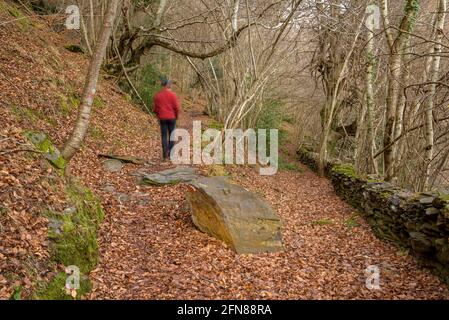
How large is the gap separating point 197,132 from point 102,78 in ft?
14.1

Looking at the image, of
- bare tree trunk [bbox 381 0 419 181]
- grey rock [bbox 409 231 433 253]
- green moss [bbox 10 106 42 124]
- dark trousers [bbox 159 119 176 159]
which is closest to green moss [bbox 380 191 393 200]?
bare tree trunk [bbox 381 0 419 181]

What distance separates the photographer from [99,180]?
7.75 meters

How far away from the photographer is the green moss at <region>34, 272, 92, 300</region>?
12.8ft

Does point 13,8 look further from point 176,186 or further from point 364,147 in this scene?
point 364,147

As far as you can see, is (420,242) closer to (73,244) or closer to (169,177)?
(73,244)

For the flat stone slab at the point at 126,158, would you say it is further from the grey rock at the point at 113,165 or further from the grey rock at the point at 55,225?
the grey rock at the point at 55,225

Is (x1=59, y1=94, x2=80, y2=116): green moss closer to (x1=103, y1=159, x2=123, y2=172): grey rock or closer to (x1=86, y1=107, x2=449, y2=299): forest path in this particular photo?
(x1=103, y1=159, x2=123, y2=172): grey rock

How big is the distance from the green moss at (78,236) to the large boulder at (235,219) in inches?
68.9

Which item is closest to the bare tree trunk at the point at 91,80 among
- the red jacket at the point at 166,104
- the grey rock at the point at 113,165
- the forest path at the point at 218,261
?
the forest path at the point at 218,261

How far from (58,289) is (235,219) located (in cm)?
301

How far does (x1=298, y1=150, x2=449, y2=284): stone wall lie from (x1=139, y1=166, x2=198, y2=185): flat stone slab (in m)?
4.19

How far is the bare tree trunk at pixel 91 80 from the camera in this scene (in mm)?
5895

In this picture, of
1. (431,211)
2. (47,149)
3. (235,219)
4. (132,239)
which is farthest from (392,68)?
(47,149)
